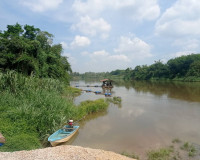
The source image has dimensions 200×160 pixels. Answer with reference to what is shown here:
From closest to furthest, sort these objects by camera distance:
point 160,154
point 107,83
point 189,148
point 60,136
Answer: point 160,154, point 189,148, point 60,136, point 107,83

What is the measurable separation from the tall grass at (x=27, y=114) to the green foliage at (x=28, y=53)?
13.4 ft

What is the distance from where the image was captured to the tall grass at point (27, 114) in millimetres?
4984

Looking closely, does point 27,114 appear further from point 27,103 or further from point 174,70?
point 174,70

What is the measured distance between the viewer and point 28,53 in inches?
597

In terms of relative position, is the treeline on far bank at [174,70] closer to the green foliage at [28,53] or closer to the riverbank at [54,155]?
the green foliage at [28,53]

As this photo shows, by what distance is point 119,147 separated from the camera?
5.76 meters

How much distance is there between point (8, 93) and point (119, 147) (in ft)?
20.6

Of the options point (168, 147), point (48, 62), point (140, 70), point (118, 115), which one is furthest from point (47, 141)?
point (140, 70)

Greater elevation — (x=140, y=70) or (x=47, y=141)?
(x=140, y=70)

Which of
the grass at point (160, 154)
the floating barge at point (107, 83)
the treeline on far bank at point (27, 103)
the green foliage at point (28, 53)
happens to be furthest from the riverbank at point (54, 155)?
the floating barge at point (107, 83)

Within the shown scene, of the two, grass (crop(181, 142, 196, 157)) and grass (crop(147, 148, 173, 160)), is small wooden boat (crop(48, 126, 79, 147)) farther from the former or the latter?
grass (crop(181, 142, 196, 157))

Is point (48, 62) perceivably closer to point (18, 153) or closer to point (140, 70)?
point (18, 153)

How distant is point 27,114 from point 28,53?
10.9m

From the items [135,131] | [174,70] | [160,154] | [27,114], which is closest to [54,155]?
[27,114]
